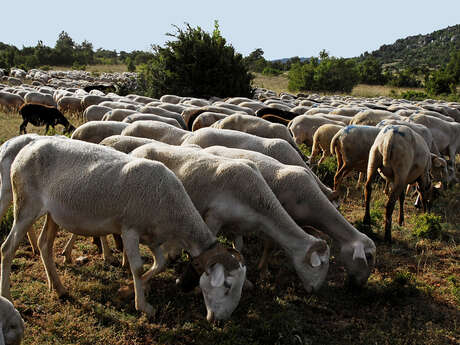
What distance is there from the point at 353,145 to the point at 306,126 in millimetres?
3490

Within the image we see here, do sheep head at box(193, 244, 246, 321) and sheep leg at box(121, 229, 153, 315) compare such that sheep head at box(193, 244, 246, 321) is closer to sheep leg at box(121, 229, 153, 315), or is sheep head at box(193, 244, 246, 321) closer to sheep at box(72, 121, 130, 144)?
sheep leg at box(121, 229, 153, 315)

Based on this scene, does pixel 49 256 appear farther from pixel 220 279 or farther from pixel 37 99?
pixel 37 99

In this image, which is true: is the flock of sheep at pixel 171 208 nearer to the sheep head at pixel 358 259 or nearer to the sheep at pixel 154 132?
the sheep head at pixel 358 259

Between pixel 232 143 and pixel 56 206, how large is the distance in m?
3.59

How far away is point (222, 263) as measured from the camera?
→ 385 centimetres

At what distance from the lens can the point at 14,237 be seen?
4207 mm

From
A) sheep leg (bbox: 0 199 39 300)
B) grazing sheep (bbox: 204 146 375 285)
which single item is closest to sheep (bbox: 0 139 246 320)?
sheep leg (bbox: 0 199 39 300)

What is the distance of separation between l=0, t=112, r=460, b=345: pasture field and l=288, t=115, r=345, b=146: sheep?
6110 mm

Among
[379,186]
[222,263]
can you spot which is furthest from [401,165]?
[222,263]

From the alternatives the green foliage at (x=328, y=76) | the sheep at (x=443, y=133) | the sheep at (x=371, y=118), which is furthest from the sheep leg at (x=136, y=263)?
the green foliage at (x=328, y=76)

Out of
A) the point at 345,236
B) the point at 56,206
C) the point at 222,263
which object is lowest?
the point at 345,236

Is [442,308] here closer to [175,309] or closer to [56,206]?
[175,309]

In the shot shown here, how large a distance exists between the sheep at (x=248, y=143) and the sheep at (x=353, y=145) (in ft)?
6.57

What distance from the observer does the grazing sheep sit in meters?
5.12
